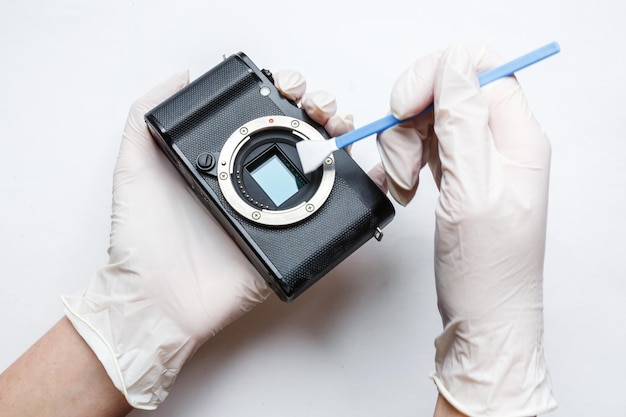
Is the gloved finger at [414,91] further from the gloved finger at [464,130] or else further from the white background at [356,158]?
the white background at [356,158]

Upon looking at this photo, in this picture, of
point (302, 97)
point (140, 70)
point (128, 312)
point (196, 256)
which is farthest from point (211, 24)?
point (128, 312)

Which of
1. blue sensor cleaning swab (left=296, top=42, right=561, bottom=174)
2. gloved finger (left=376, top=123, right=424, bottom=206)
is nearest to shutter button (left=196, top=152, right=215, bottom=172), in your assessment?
blue sensor cleaning swab (left=296, top=42, right=561, bottom=174)

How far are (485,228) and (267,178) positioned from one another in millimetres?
443

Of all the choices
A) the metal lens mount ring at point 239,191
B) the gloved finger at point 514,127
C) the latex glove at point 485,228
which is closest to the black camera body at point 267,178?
the metal lens mount ring at point 239,191

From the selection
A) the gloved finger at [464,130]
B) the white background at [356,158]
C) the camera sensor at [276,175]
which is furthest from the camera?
the white background at [356,158]

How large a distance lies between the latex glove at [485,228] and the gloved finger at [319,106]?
15 centimetres

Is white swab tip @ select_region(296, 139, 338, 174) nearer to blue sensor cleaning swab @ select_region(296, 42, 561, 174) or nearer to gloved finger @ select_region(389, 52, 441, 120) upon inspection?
blue sensor cleaning swab @ select_region(296, 42, 561, 174)

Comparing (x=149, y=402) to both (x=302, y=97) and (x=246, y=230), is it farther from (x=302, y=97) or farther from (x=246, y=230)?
(x=302, y=97)

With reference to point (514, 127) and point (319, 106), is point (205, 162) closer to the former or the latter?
point (319, 106)

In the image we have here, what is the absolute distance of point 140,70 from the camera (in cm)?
158

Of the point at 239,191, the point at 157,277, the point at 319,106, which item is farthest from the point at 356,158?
the point at 157,277

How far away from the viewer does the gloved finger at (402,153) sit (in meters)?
1.22

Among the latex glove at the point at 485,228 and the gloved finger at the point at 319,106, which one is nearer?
the latex glove at the point at 485,228

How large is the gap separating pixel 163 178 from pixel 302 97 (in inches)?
14.8
